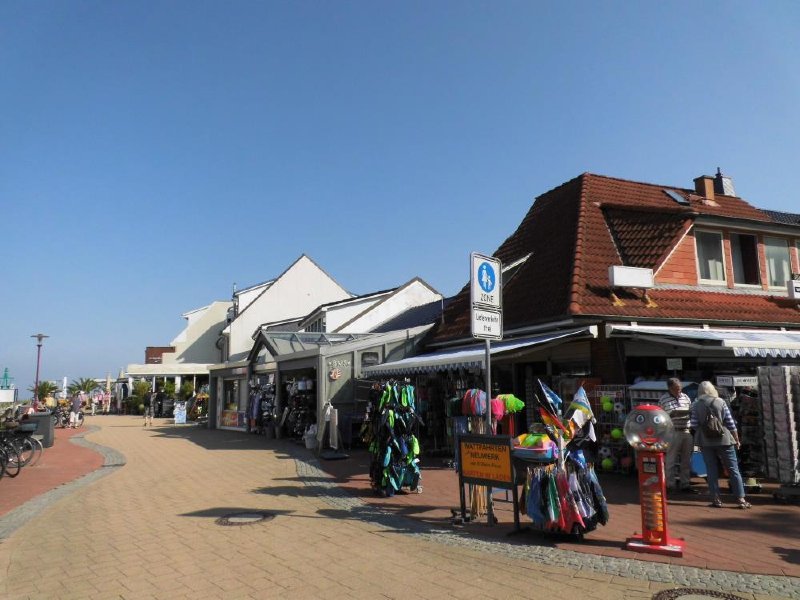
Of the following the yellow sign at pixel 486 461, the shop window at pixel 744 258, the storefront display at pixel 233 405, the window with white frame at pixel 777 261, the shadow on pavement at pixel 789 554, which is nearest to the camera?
the shadow on pavement at pixel 789 554

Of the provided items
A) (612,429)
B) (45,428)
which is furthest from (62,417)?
(612,429)

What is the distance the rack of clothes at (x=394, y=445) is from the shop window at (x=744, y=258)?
34.3 feet

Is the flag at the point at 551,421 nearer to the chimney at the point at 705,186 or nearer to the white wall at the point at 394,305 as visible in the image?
the chimney at the point at 705,186

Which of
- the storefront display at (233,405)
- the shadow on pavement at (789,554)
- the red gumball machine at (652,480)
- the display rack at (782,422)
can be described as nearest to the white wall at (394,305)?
the storefront display at (233,405)

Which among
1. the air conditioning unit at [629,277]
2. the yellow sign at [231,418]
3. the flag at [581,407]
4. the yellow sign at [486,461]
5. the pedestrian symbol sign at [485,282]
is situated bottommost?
the yellow sign at [231,418]

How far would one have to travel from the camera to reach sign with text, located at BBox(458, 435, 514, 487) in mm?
6656

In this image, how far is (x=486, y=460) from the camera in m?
6.89

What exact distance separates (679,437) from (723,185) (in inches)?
549

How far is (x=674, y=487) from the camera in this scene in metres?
9.01

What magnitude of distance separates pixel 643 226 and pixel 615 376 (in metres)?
5.20

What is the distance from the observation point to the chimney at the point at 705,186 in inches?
714

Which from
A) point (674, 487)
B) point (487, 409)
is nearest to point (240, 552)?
point (487, 409)

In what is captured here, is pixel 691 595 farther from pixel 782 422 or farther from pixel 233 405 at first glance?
pixel 233 405

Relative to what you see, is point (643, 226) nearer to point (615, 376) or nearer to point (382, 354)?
point (615, 376)
